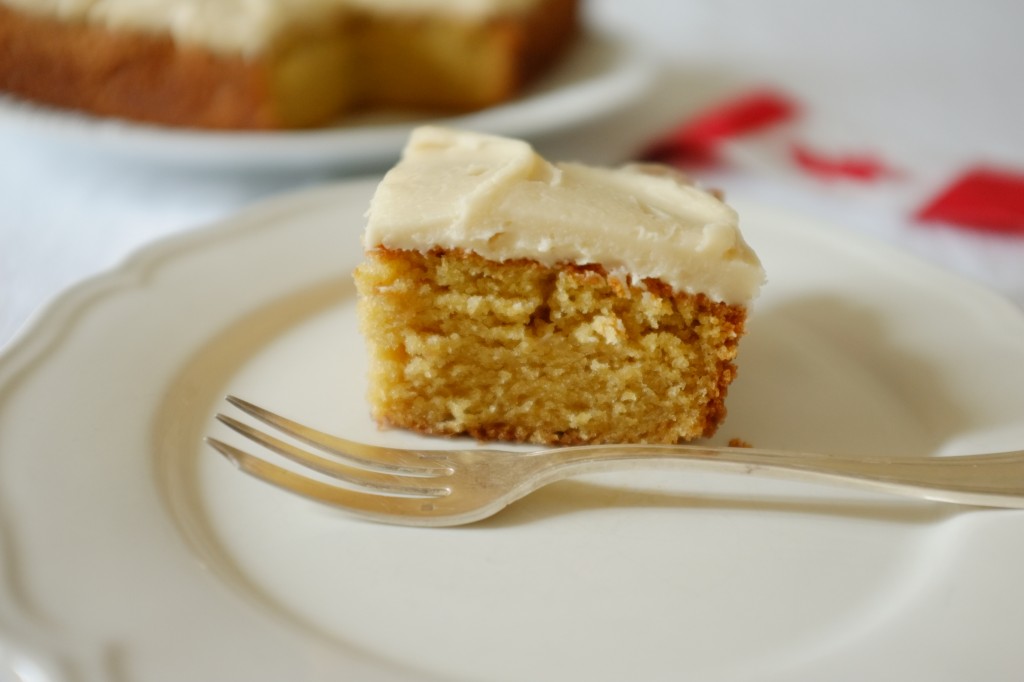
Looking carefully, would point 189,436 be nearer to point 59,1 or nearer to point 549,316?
point 549,316

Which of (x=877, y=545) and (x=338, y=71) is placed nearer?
(x=877, y=545)

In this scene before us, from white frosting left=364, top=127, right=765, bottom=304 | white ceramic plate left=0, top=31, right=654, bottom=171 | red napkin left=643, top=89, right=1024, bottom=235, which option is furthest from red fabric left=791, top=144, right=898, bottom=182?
white frosting left=364, top=127, right=765, bottom=304

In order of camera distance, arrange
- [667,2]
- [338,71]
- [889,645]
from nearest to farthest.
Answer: [889,645]
[338,71]
[667,2]

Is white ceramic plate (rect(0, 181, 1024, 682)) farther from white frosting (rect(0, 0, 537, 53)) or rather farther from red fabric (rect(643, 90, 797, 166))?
red fabric (rect(643, 90, 797, 166))

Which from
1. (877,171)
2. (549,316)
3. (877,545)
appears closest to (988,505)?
(877,545)

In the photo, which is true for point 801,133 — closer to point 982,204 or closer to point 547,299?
point 982,204

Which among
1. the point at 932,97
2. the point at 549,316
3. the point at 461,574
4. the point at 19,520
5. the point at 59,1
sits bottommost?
the point at 19,520
